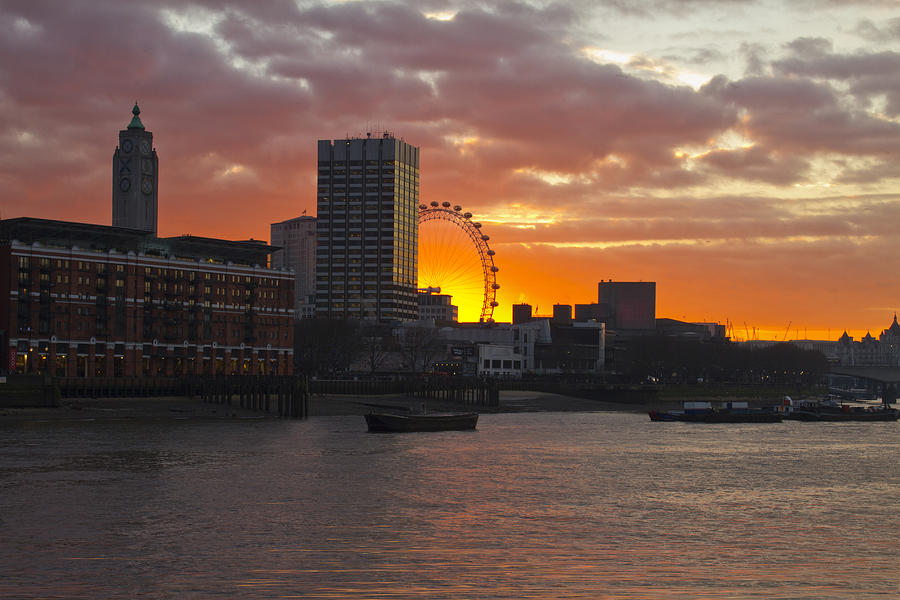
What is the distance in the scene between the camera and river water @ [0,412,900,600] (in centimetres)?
3897

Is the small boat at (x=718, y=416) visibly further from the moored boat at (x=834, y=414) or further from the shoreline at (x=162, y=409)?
the shoreline at (x=162, y=409)

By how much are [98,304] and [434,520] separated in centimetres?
13992

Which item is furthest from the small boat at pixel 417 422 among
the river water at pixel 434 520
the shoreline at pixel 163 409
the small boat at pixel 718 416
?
the small boat at pixel 718 416

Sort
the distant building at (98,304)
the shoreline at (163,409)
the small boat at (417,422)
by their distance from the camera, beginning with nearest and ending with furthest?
the small boat at (417,422)
the shoreline at (163,409)
the distant building at (98,304)

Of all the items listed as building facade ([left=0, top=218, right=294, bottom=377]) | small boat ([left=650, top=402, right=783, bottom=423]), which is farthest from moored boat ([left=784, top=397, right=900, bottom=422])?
building facade ([left=0, top=218, right=294, bottom=377])

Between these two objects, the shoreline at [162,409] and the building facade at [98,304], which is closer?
the shoreline at [162,409]

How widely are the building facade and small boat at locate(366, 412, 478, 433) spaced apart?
69.6m

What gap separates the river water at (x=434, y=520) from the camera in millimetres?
38969

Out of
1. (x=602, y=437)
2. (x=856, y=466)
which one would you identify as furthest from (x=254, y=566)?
(x=602, y=437)

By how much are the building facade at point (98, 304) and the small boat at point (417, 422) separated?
69.6 m

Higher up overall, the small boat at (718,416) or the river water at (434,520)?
the river water at (434,520)

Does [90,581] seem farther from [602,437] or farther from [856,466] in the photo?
[602,437]

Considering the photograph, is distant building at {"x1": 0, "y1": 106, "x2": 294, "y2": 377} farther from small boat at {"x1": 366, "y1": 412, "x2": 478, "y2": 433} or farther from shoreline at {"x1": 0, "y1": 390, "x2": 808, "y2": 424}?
small boat at {"x1": 366, "y1": 412, "x2": 478, "y2": 433}

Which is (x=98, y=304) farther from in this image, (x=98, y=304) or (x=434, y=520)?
(x=434, y=520)
